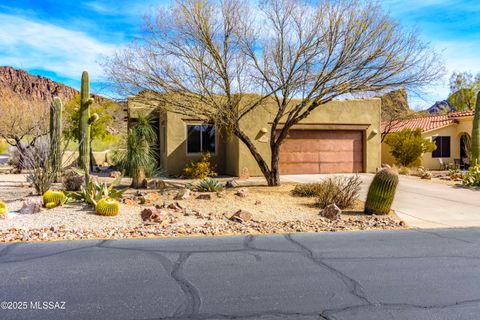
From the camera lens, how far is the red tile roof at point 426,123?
27.0 meters

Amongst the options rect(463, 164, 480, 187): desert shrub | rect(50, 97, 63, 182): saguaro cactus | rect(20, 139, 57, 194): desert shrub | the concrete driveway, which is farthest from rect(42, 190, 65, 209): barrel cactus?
rect(463, 164, 480, 187): desert shrub

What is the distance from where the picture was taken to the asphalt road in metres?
4.49

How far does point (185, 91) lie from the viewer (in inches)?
546

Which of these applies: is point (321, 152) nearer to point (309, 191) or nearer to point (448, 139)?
point (309, 191)

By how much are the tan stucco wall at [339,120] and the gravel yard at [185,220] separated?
7.23m

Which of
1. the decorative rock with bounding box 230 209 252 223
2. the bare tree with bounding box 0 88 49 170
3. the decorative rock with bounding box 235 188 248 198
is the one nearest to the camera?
the decorative rock with bounding box 230 209 252 223

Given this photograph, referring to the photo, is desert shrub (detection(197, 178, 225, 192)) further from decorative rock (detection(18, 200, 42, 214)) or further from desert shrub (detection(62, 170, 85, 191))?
decorative rock (detection(18, 200, 42, 214))

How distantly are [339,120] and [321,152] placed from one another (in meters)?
1.84

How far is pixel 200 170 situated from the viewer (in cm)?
1908

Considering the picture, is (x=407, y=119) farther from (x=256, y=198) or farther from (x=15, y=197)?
(x=15, y=197)

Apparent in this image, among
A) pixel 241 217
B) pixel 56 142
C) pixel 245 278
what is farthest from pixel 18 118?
pixel 245 278

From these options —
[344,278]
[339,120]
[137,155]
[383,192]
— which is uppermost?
[339,120]

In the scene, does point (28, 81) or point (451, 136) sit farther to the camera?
point (28, 81)

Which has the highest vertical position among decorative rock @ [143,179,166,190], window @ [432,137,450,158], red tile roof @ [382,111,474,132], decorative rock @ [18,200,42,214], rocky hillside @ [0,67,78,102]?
rocky hillside @ [0,67,78,102]
